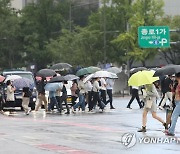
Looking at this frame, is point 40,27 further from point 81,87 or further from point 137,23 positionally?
point 81,87

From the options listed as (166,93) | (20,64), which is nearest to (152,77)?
(166,93)

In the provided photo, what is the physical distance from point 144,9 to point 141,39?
30.3 feet

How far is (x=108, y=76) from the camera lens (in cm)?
2923

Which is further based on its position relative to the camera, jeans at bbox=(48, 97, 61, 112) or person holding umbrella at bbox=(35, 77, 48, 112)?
person holding umbrella at bbox=(35, 77, 48, 112)

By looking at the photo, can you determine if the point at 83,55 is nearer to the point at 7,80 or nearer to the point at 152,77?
the point at 7,80

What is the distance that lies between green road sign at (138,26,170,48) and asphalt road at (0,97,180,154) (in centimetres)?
2622

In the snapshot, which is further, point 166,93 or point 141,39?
point 141,39

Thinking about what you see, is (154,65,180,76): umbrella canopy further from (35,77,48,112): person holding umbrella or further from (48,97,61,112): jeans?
(35,77,48,112): person holding umbrella

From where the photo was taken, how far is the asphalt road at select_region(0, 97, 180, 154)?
1420cm

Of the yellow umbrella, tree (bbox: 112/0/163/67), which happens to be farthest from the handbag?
tree (bbox: 112/0/163/67)

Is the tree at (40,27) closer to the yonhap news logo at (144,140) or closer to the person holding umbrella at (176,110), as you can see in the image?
the person holding umbrella at (176,110)

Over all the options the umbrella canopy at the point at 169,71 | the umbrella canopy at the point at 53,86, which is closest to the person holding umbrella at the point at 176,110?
the umbrella canopy at the point at 169,71

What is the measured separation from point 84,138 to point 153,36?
1304 inches

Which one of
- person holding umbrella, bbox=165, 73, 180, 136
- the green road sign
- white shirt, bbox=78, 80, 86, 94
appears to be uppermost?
the green road sign
